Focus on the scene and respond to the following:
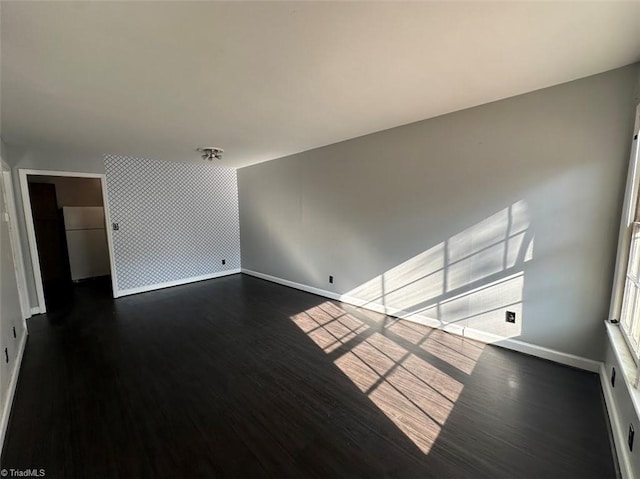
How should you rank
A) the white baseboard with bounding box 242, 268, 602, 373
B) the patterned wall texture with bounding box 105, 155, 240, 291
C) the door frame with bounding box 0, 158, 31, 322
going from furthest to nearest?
the patterned wall texture with bounding box 105, 155, 240, 291 → the door frame with bounding box 0, 158, 31, 322 → the white baseboard with bounding box 242, 268, 602, 373

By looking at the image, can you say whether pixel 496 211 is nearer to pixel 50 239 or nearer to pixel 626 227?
pixel 626 227

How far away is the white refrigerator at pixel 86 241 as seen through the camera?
521cm

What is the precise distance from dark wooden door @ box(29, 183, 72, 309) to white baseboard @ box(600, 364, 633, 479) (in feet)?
22.3

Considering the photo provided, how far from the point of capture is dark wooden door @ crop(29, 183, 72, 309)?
4.81 m

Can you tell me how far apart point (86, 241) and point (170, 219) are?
85.0 inches

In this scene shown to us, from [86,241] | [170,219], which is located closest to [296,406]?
[170,219]

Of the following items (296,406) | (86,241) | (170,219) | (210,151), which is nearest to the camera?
(296,406)

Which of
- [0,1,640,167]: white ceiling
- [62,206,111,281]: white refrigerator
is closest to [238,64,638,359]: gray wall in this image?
[0,1,640,167]: white ceiling

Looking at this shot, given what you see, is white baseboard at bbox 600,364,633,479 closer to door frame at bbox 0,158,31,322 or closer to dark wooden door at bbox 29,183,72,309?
door frame at bbox 0,158,31,322

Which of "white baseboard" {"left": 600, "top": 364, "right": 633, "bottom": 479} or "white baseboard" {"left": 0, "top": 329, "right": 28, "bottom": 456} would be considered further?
"white baseboard" {"left": 0, "top": 329, "right": 28, "bottom": 456}

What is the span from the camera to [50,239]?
16.4ft

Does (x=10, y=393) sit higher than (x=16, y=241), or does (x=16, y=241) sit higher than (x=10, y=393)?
(x=16, y=241)

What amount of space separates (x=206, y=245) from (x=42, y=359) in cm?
308

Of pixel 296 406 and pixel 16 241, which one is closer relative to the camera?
pixel 296 406
